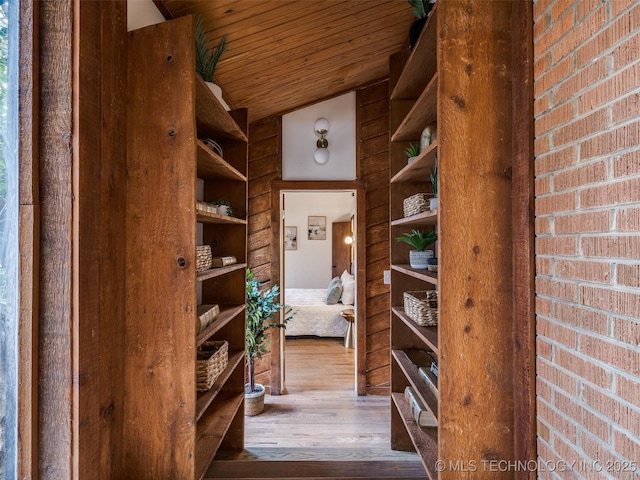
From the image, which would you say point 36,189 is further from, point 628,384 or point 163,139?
point 628,384

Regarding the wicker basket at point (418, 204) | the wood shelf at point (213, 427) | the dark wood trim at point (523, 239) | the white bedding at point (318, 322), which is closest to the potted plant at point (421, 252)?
the wicker basket at point (418, 204)

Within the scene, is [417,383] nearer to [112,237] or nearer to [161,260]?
[161,260]

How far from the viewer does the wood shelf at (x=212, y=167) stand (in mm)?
1691

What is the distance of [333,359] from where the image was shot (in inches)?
179

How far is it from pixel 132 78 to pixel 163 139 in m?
0.26

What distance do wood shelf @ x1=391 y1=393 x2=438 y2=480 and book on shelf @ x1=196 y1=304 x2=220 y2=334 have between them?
3.57 feet

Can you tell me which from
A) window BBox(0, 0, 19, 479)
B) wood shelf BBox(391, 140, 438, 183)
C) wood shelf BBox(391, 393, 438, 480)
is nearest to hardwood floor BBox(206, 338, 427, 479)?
wood shelf BBox(391, 393, 438, 480)

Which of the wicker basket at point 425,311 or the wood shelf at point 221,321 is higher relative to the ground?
the wicker basket at point 425,311

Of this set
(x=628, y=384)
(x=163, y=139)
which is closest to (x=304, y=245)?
(x=163, y=139)

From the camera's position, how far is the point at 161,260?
56.2 inches

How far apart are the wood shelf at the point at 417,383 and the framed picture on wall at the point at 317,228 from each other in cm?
537

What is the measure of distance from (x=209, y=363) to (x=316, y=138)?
8.20 ft

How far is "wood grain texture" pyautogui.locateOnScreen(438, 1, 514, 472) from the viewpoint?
137 centimetres

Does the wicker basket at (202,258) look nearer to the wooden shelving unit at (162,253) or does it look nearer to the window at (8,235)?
the wooden shelving unit at (162,253)
